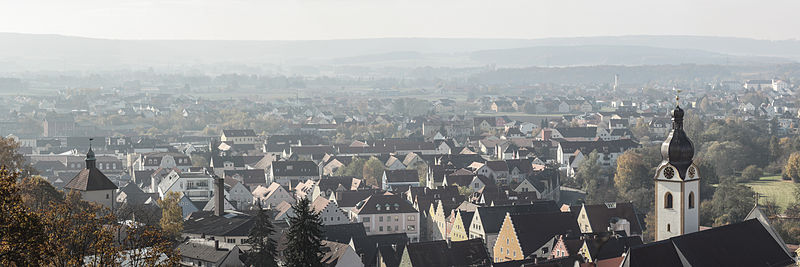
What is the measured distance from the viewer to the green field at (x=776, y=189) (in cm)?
7862

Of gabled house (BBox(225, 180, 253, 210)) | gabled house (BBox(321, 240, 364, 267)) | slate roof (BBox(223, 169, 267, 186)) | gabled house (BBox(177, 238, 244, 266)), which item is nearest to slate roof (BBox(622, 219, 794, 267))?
gabled house (BBox(321, 240, 364, 267))

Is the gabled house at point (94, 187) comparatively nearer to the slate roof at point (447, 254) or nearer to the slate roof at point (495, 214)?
the slate roof at point (447, 254)

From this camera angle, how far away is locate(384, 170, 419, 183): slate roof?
92.5 m

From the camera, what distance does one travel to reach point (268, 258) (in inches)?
1646

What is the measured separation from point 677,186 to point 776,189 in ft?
158

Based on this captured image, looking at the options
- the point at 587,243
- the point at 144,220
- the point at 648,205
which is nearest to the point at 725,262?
the point at 587,243

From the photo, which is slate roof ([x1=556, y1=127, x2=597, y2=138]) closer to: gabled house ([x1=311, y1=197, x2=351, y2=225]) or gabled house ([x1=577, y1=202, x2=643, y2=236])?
gabled house ([x1=311, y1=197, x2=351, y2=225])

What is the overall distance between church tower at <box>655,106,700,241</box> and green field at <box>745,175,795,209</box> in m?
36.7

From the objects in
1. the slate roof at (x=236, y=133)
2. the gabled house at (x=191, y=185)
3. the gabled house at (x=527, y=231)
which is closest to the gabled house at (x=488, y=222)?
the gabled house at (x=527, y=231)

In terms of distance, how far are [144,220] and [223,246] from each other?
10.9 metres

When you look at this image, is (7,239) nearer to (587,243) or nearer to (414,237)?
(587,243)

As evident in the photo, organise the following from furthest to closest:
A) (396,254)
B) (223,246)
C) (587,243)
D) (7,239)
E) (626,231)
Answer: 1. (626,231)
2. (396,254)
3. (223,246)
4. (587,243)
5. (7,239)

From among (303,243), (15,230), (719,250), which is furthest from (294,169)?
(15,230)

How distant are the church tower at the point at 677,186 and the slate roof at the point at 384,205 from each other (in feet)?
103
